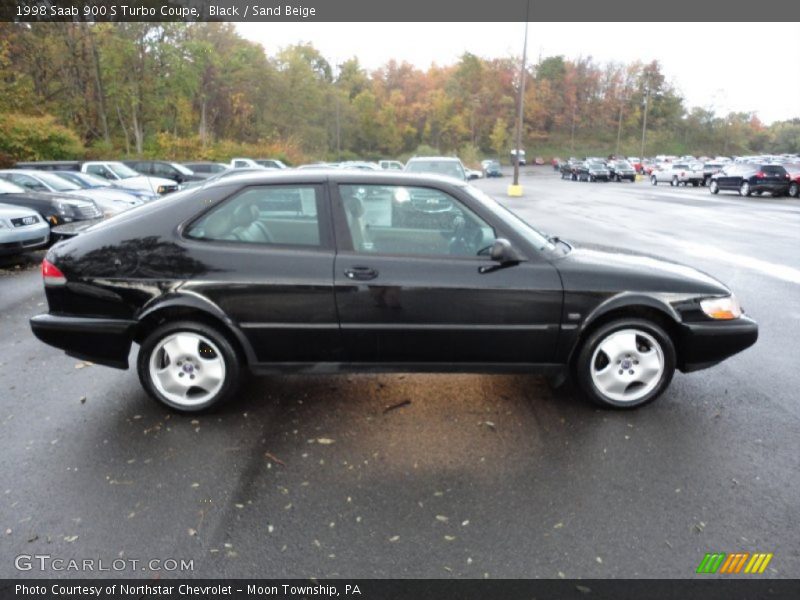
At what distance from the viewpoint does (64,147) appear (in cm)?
3189

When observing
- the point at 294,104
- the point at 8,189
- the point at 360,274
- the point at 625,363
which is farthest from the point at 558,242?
the point at 294,104

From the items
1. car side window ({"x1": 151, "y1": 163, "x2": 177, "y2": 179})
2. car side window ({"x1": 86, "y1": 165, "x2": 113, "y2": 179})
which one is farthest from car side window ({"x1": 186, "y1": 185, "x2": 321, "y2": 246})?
car side window ({"x1": 151, "y1": 163, "x2": 177, "y2": 179})

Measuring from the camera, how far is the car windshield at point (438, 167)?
13.5 metres

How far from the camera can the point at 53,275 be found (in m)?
3.80

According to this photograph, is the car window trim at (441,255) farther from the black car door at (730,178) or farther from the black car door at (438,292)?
the black car door at (730,178)

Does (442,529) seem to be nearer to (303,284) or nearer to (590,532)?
(590,532)

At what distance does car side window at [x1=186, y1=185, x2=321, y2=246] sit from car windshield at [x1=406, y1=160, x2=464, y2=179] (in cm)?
970

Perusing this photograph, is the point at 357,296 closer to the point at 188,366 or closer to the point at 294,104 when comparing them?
the point at 188,366

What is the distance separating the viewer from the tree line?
3919 centimetres

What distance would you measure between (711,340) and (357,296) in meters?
2.40

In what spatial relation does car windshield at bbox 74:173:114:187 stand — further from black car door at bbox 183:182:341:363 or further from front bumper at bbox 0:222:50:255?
black car door at bbox 183:182:341:363

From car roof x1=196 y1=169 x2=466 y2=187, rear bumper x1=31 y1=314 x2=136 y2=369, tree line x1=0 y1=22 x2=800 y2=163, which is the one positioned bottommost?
rear bumper x1=31 y1=314 x2=136 y2=369

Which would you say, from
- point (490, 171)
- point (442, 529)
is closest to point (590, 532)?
point (442, 529)

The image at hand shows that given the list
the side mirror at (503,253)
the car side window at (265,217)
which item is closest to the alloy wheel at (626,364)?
the side mirror at (503,253)
